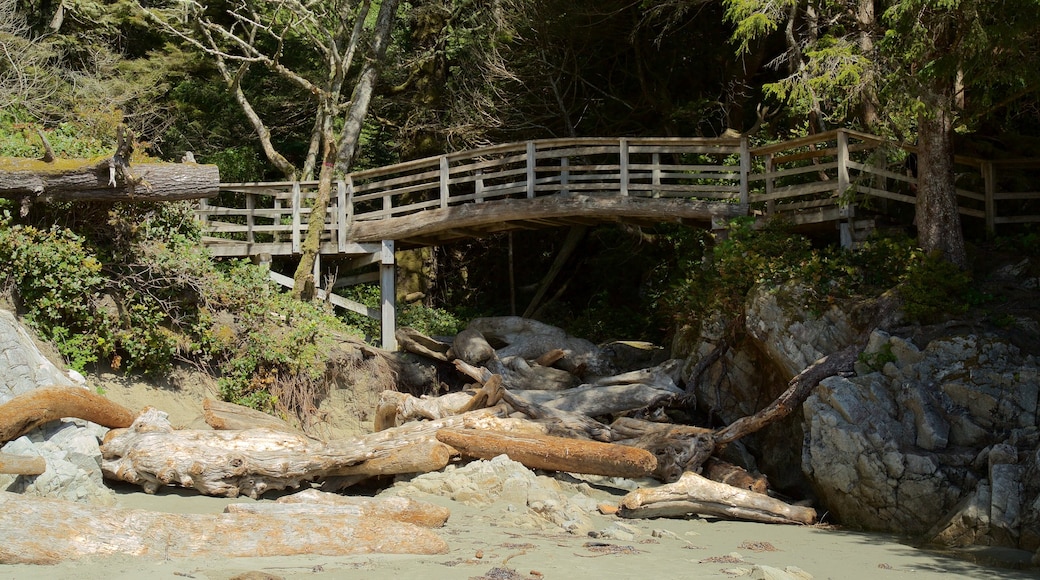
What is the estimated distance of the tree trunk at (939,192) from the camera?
39.4ft

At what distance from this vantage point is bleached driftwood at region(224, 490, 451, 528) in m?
7.54

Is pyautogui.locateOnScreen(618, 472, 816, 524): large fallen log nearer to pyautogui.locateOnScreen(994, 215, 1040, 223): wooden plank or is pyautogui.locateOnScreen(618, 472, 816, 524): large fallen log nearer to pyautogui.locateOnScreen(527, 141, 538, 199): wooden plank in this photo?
pyautogui.locateOnScreen(994, 215, 1040, 223): wooden plank

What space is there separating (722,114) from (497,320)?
6687 millimetres

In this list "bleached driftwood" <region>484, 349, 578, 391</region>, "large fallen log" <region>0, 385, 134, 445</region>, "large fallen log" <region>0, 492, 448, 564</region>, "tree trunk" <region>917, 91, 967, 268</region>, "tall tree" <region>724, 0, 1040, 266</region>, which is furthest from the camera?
"bleached driftwood" <region>484, 349, 578, 391</region>

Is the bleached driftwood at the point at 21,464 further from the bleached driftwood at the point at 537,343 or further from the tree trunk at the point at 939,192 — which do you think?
the tree trunk at the point at 939,192

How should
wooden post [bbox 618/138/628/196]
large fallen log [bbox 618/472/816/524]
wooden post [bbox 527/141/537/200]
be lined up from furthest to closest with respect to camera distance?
wooden post [bbox 527/141/537/200] → wooden post [bbox 618/138/628/196] → large fallen log [bbox 618/472/816/524]

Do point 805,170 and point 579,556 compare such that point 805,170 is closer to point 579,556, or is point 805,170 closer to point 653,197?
point 653,197

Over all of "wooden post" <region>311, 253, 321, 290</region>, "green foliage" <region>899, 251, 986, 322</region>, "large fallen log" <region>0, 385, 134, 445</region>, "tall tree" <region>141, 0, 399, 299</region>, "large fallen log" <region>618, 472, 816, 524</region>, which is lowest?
"large fallen log" <region>618, 472, 816, 524</region>

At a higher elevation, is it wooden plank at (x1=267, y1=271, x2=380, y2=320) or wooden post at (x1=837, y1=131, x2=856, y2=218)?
wooden post at (x1=837, y1=131, x2=856, y2=218)

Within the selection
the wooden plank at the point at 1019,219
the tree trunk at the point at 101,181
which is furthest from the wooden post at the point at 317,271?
the wooden plank at the point at 1019,219

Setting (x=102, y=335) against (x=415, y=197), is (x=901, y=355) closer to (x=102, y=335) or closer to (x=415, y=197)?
(x=102, y=335)

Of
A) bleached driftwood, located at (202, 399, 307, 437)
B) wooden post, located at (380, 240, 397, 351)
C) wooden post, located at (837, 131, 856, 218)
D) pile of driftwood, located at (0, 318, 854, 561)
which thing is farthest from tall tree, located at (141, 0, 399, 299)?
wooden post, located at (837, 131, 856, 218)

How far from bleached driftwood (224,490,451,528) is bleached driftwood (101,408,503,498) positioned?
840mm

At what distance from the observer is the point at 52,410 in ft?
29.7
